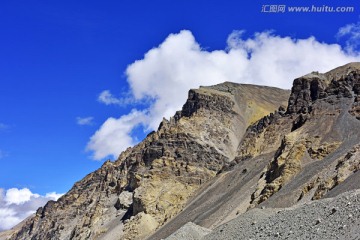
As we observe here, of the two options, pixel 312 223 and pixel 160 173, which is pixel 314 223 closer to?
pixel 312 223

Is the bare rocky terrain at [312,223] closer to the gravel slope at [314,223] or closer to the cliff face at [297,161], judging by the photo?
the gravel slope at [314,223]

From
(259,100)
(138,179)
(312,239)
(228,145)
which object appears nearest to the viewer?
(312,239)

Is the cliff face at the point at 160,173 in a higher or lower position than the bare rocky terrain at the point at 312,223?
higher

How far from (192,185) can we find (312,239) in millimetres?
80358

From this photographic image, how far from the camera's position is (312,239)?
25.3 m

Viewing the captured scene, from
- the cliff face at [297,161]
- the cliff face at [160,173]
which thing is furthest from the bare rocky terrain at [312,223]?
the cliff face at [160,173]

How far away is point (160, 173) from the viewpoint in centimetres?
10775

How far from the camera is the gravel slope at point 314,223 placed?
80.9 feet

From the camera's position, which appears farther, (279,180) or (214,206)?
(214,206)

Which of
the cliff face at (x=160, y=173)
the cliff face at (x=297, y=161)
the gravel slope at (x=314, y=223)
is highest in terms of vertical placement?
the cliff face at (x=160, y=173)

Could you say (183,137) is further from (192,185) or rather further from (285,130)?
(285,130)

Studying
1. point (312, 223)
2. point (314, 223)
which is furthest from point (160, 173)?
point (314, 223)

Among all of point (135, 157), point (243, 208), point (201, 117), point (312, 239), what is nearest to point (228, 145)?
point (201, 117)

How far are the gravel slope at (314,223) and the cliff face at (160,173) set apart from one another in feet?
196
